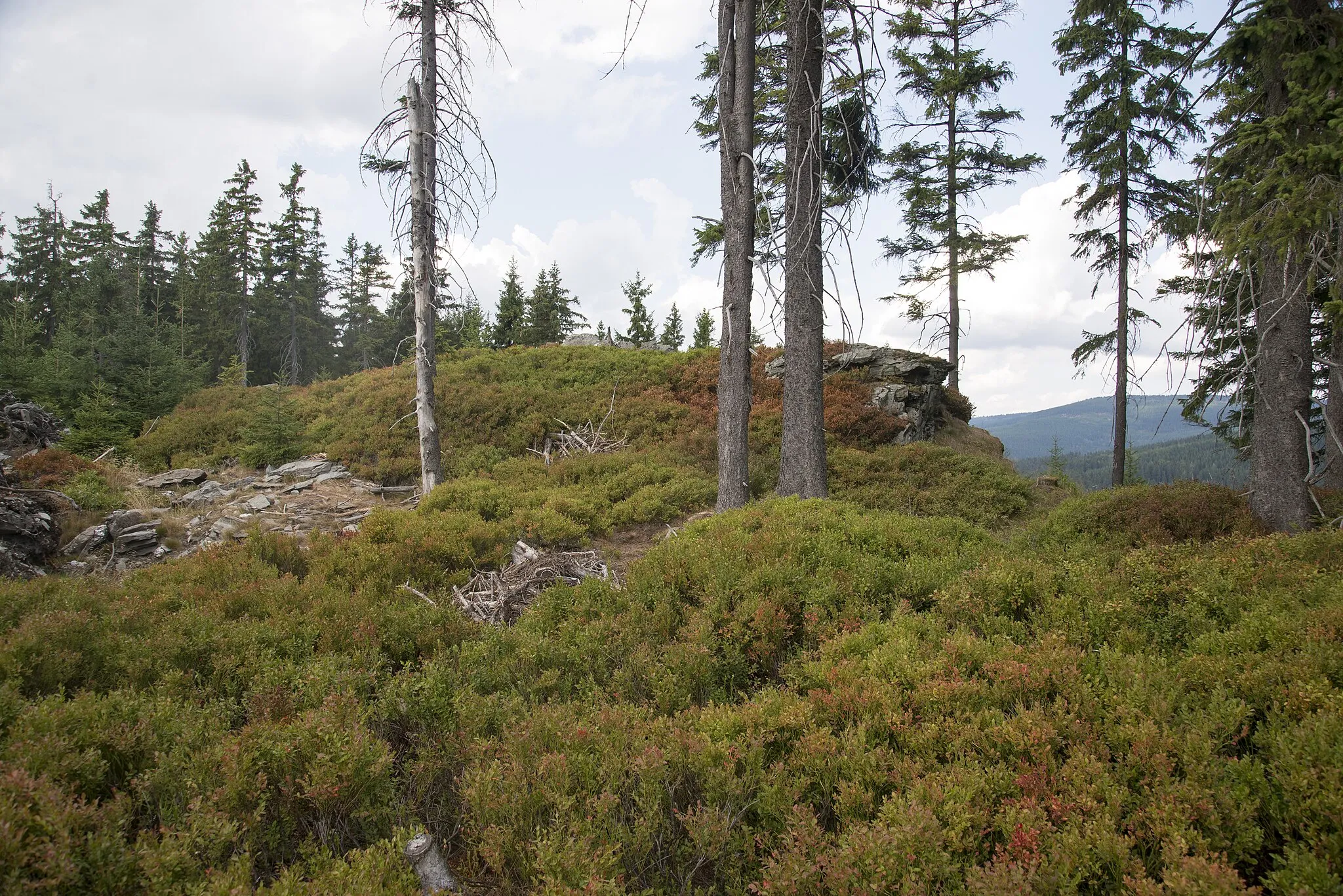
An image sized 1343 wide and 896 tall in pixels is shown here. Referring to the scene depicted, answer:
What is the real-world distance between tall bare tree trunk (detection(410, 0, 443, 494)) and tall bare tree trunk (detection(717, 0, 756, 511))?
6.19m

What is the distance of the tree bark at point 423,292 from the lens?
12.1m

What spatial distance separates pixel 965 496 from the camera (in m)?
11.2

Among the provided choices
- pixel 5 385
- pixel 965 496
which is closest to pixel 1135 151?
pixel 965 496

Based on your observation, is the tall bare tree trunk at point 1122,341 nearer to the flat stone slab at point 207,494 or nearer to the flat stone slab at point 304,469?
the flat stone slab at point 304,469

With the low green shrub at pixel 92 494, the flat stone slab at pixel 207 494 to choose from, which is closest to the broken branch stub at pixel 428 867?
the low green shrub at pixel 92 494

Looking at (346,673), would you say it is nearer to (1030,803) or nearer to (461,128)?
(1030,803)

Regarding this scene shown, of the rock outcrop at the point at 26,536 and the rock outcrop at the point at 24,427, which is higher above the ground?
the rock outcrop at the point at 24,427

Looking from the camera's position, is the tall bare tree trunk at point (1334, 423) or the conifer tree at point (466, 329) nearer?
the tall bare tree trunk at point (1334, 423)

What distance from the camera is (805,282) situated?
942cm

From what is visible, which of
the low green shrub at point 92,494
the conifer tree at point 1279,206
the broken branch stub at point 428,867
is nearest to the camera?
the broken branch stub at point 428,867

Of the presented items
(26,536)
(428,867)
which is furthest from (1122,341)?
(26,536)

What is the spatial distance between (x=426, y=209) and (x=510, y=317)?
18.8 meters

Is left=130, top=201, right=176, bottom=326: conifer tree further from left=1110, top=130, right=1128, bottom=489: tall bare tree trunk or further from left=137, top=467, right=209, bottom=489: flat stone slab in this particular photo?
left=1110, top=130, right=1128, bottom=489: tall bare tree trunk

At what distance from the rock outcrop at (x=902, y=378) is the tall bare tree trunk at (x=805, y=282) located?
6.22 meters
